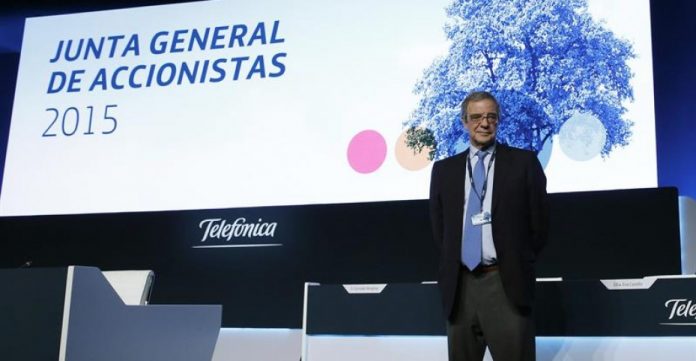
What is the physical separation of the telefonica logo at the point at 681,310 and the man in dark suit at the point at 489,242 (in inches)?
23.5

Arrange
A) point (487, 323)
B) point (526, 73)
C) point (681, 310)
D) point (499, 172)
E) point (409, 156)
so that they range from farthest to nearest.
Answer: point (409, 156)
point (526, 73)
point (681, 310)
point (499, 172)
point (487, 323)

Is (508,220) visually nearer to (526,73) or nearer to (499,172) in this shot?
(499,172)

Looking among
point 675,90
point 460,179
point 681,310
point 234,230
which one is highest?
point 675,90

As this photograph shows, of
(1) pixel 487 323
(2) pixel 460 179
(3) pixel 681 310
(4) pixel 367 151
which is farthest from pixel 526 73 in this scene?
(1) pixel 487 323

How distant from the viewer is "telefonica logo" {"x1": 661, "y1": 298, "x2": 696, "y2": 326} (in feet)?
8.99

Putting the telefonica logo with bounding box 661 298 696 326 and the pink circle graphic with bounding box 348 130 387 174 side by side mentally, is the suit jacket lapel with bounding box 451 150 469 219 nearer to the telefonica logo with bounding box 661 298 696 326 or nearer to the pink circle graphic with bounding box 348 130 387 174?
the telefonica logo with bounding box 661 298 696 326

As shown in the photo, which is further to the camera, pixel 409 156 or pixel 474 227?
pixel 409 156

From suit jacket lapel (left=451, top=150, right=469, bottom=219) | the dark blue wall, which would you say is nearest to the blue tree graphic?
the dark blue wall

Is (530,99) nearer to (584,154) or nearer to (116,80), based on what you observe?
(584,154)

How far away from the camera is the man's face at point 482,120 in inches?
98.4

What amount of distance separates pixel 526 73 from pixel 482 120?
7.42ft

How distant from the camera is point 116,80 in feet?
18.6

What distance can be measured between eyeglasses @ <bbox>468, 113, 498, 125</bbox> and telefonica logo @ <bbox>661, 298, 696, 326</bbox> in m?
0.91

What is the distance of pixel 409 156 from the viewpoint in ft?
15.9
